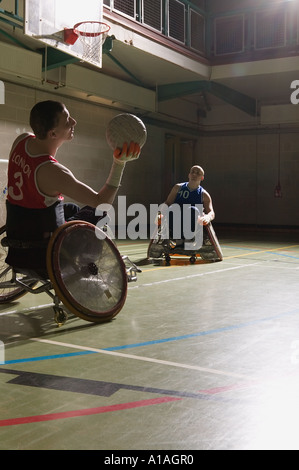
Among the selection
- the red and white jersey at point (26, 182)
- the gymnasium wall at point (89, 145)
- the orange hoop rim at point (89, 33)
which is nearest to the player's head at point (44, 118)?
the red and white jersey at point (26, 182)

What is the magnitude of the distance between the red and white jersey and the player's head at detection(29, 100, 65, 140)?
17cm

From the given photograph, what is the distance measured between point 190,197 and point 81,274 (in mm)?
4591

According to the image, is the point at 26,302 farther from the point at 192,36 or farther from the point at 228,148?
the point at 228,148

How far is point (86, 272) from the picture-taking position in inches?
164

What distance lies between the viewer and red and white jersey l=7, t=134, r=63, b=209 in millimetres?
4012

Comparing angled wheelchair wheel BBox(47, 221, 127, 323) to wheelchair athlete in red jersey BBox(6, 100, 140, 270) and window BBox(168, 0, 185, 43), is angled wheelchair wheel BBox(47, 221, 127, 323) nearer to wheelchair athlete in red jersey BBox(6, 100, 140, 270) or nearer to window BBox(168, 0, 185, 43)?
wheelchair athlete in red jersey BBox(6, 100, 140, 270)

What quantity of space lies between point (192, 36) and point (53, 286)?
12.7 metres

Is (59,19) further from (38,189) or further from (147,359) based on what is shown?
(147,359)

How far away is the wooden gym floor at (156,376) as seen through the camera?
214 cm

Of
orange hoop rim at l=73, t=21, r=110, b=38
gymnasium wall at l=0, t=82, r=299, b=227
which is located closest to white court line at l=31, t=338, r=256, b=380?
orange hoop rim at l=73, t=21, r=110, b=38

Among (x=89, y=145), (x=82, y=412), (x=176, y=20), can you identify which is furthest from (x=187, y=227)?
(x=176, y=20)

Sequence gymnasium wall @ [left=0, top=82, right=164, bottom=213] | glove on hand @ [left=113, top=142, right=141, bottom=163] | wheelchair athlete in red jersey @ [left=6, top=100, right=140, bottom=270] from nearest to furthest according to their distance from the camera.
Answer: glove on hand @ [left=113, top=142, right=141, bottom=163]
wheelchair athlete in red jersey @ [left=6, top=100, right=140, bottom=270]
gymnasium wall @ [left=0, top=82, right=164, bottom=213]

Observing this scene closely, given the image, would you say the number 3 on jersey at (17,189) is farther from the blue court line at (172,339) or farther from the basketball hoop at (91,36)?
the basketball hoop at (91,36)

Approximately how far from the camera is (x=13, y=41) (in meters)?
10.9
